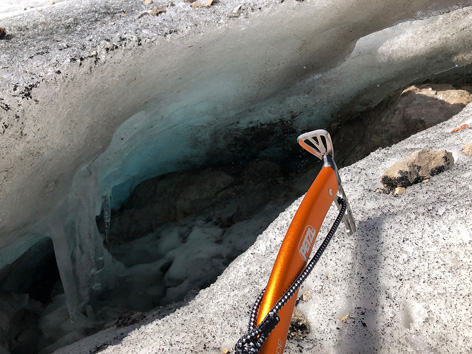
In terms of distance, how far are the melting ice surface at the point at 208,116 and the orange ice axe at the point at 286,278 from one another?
144 centimetres

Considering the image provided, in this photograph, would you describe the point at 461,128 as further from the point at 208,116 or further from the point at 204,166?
the point at 204,166

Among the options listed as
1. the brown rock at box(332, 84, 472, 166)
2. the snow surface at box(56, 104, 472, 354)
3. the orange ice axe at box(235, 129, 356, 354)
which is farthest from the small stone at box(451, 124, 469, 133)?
the orange ice axe at box(235, 129, 356, 354)

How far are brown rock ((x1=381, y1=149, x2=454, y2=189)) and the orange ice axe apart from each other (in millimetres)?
412

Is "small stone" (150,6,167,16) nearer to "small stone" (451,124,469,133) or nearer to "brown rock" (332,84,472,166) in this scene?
"brown rock" (332,84,472,166)

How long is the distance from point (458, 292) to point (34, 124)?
1.87m

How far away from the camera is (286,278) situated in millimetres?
1160

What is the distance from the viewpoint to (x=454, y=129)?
200 cm

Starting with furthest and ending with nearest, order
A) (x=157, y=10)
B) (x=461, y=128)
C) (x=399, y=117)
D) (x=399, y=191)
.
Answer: (x=399, y=117) < (x=157, y=10) < (x=461, y=128) < (x=399, y=191)

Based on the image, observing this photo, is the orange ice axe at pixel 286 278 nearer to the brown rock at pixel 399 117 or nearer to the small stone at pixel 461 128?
the small stone at pixel 461 128

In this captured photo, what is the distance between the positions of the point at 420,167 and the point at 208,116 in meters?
1.53

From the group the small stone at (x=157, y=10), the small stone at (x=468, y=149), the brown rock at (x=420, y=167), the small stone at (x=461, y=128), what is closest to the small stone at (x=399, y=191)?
the brown rock at (x=420, y=167)

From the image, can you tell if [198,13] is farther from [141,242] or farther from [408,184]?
[141,242]

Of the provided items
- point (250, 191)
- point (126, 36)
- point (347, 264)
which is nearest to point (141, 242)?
point (250, 191)

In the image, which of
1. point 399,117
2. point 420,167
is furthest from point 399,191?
point 399,117
